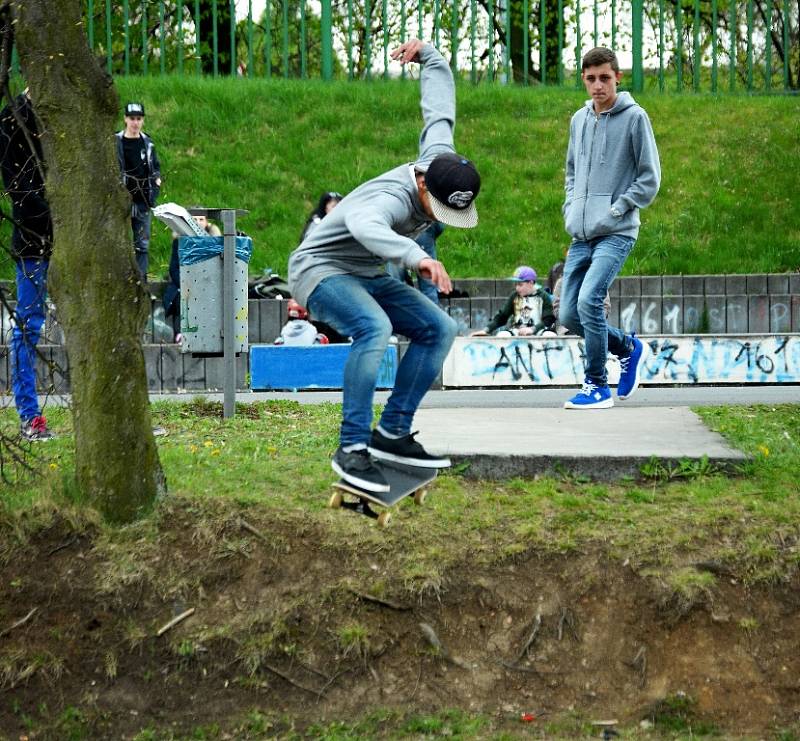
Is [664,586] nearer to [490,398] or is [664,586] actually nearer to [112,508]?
[112,508]

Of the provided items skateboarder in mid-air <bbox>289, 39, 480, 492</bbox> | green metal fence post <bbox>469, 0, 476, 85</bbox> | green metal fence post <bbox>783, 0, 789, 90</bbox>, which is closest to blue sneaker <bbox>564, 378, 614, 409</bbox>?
skateboarder in mid-air <bbox>289, 39, 480, 492</bbox>

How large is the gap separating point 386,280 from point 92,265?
5.48 feet

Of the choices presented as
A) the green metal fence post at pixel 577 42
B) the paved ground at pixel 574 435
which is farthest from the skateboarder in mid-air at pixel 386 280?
the green metal fence post at pixel 577 42

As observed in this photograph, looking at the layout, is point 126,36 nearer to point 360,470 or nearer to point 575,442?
point 575,442

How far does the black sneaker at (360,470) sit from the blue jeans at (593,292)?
283cm

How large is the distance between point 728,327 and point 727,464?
6.62m

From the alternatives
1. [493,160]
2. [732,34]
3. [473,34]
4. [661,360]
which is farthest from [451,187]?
[732,34]

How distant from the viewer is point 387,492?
5.55m

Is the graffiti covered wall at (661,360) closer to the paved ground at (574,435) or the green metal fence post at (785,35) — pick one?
the paved ground at (574,435)

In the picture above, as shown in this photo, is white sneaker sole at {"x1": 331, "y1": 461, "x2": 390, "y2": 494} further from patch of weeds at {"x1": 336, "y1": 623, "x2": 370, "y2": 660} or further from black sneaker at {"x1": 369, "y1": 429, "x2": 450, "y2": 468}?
patch of weeds at {"x1": 336, "y1": 623, "x2": 370, "y2": 660}

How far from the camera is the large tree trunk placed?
6.18 m

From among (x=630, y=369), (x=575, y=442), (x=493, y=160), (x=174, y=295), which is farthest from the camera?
(x=493, y=160)

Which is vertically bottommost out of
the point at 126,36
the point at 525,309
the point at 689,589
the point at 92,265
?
the point at 689,589

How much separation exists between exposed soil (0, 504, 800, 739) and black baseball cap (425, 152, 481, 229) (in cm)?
203
